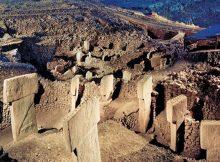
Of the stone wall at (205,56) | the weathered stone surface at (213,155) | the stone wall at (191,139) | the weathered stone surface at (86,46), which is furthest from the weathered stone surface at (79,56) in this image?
the weathered stone surface at (213,155)

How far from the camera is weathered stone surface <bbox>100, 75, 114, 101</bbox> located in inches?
488

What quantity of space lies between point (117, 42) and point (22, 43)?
477 centimetres

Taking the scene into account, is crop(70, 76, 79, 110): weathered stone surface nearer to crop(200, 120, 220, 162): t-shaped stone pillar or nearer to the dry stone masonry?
the dry stone masonry

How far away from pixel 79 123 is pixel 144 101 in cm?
432

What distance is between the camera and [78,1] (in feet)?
109

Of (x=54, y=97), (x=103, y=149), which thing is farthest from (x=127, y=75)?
(x=103, y=149)

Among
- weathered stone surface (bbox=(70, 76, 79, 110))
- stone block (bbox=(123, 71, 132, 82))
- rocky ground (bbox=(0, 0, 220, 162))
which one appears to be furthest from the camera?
stone block (bbox=(123, 71, 132, 82))

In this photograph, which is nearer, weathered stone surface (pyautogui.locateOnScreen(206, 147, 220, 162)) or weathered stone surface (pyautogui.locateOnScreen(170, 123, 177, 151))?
weathered stone surface (pyautogui.locateOnScreen(206, 147, 220, 162))

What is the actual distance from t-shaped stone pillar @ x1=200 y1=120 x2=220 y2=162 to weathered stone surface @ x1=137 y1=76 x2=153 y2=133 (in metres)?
2.33

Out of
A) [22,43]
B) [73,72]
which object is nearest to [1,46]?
[22,43]

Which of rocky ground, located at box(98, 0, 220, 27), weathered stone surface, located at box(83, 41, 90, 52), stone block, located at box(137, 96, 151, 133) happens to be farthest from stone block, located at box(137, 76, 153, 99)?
rocky ground, located at box(98, 0, 220, 27)

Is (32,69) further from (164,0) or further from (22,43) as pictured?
(164,0)

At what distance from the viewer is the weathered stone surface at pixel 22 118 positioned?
8.99 meters

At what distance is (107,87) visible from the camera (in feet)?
41.0
